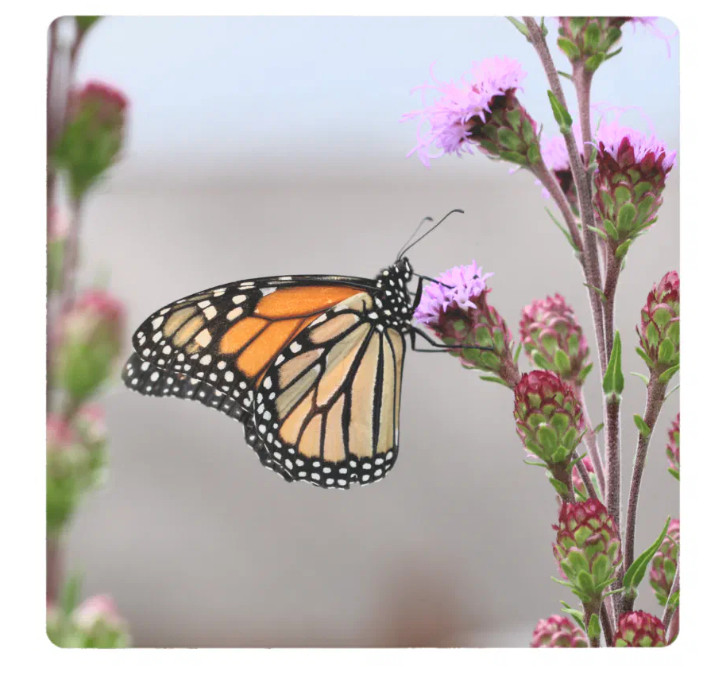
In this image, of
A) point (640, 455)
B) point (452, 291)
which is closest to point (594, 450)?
point (640, 455)

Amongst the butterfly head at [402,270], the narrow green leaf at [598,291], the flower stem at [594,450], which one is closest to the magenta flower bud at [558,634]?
the flower stem at [594,450]

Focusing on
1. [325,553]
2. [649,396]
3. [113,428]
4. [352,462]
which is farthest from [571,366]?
[325,553]

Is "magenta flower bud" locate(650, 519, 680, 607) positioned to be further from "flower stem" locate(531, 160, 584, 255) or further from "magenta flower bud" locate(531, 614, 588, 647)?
"flower stem" locate(531, 160, 584, 255)

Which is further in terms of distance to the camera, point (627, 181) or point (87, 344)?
point (87, 344)

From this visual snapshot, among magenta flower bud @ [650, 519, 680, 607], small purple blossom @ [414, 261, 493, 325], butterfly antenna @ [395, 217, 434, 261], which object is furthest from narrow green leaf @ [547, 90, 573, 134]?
magenta flower bud @ [650, 519, 680, 607]

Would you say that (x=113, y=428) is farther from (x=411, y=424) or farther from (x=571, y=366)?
(x=571, y=366)

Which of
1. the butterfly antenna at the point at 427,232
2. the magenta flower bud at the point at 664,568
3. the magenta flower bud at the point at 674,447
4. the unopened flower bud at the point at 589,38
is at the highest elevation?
the unopened flower bud at the point at 589,38

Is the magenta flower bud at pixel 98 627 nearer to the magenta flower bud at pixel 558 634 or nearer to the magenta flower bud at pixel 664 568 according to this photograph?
the magenta flower bud at pixel 558 634

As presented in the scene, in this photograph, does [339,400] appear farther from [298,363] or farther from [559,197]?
[559,197]
